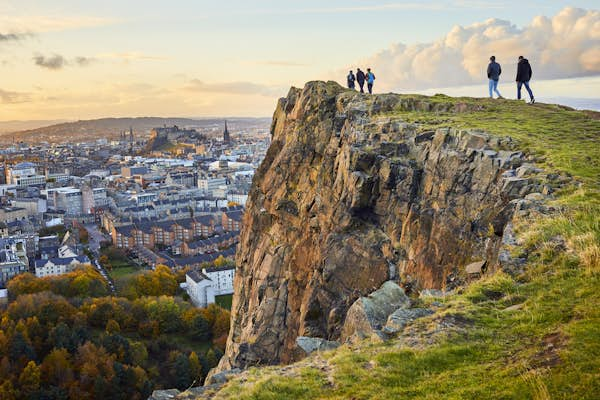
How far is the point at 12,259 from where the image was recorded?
85188 mm

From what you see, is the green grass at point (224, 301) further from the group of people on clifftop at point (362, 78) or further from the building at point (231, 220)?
the group of people on clifftop at point (362, 78)

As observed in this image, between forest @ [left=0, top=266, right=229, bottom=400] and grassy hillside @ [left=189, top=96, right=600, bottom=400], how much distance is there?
33178 mm

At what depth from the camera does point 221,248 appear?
102m

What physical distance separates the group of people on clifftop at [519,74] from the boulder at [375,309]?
17105mm

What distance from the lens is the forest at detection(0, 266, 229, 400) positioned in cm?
4688

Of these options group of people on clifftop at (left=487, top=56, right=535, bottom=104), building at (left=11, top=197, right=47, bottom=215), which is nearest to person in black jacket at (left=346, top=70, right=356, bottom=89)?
group of people on clifftop at (left=487, top=56, right=535, bottom=104)

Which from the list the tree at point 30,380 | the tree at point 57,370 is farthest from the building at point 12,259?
the tree at point 30,380

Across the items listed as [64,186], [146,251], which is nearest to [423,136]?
[146,251]

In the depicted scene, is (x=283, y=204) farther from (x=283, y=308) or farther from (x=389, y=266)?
(x=389, y=266)

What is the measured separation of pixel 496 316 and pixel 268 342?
17708 millimetres

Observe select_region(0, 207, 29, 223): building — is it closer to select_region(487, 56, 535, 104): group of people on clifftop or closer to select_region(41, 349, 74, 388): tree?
select_region(41, 349, 74, 388): tree

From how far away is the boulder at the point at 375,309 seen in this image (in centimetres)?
1319

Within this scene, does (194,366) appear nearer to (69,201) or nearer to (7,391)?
(7,391)

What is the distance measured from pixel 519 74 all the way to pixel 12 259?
8010 cm
